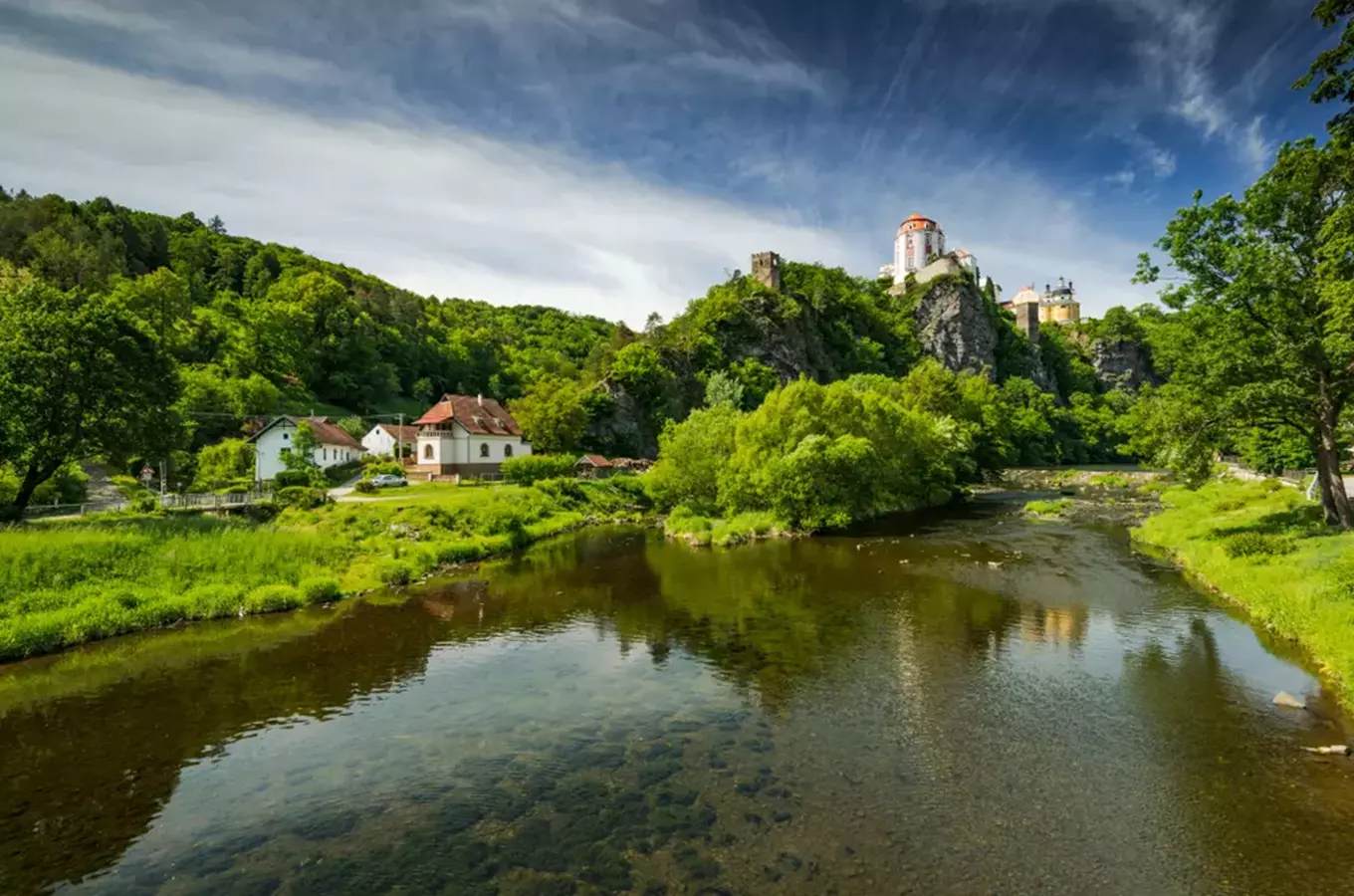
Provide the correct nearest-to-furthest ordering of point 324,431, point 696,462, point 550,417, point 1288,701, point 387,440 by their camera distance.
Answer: point 1288,701 < point 696,462 < point 324,431 < point 550,417 < point 387,440

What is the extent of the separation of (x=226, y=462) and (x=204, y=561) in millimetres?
43412

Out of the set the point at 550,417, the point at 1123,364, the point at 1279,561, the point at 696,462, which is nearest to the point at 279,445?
the point at 550,417

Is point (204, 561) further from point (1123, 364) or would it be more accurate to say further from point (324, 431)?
point (1123, 364)

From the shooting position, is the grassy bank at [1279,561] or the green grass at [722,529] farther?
the green grass at [722,529]

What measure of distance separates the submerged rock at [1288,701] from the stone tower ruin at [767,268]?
135 metres

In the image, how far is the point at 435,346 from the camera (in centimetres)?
13875

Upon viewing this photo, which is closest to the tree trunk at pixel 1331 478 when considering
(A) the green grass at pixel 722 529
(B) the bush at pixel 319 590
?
(A) the green grass at pixel 722 529

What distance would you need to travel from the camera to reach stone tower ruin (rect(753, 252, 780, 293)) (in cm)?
14662

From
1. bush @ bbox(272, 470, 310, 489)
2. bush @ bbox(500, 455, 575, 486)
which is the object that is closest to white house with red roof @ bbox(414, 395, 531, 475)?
bush @ bbox(500, 455, 575, 486)

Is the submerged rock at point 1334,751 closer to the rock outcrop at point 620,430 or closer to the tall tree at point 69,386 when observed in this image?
the tall tree at point 69,386

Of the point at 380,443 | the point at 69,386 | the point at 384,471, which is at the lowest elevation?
the point at 384,471

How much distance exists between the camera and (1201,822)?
40.9ft

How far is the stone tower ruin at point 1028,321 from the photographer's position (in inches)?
7185

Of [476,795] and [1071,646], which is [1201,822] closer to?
[1071,646]
